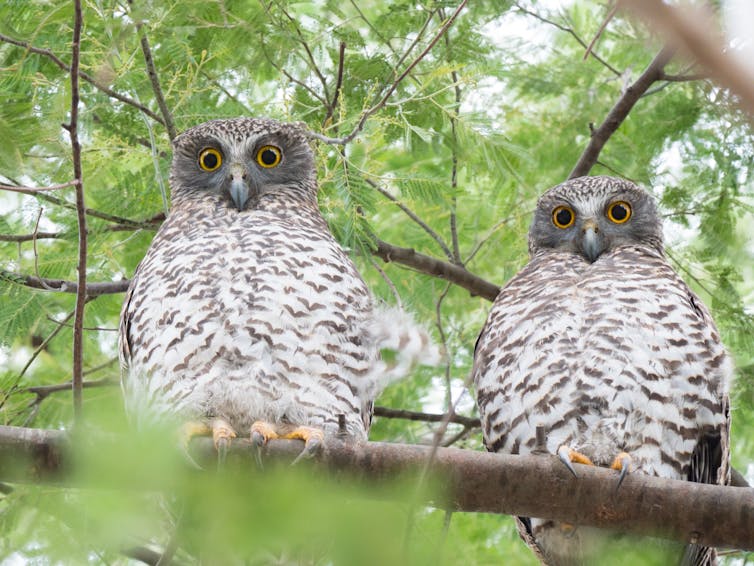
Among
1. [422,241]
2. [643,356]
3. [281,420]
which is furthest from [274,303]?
[422,241]

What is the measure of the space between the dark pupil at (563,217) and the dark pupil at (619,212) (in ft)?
0.79

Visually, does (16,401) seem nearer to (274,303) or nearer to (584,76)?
(274,303)

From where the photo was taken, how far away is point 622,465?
3.62 metres

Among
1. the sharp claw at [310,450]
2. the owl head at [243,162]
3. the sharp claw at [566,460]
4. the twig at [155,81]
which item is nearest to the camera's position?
the sharp claw at [310,450]

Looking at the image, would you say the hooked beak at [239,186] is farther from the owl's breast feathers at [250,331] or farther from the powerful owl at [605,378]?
the powerful owl at [605,378]

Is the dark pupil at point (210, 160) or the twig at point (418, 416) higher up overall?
the dark pupil at point (210, 160)

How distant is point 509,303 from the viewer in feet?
15.7

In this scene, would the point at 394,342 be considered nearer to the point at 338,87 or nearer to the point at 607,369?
the point at 607,369

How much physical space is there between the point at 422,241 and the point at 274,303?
2.13 meters

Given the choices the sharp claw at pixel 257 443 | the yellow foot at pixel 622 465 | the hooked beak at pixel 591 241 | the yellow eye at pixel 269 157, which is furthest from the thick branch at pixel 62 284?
the yellow foot at pixel 622 465

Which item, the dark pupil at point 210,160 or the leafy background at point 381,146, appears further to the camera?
the dark pupil at point 210,160

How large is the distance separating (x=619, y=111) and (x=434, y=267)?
1.34 metres

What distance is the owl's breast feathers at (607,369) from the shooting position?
4.16m

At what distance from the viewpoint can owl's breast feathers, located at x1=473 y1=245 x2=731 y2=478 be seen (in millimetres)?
4160
